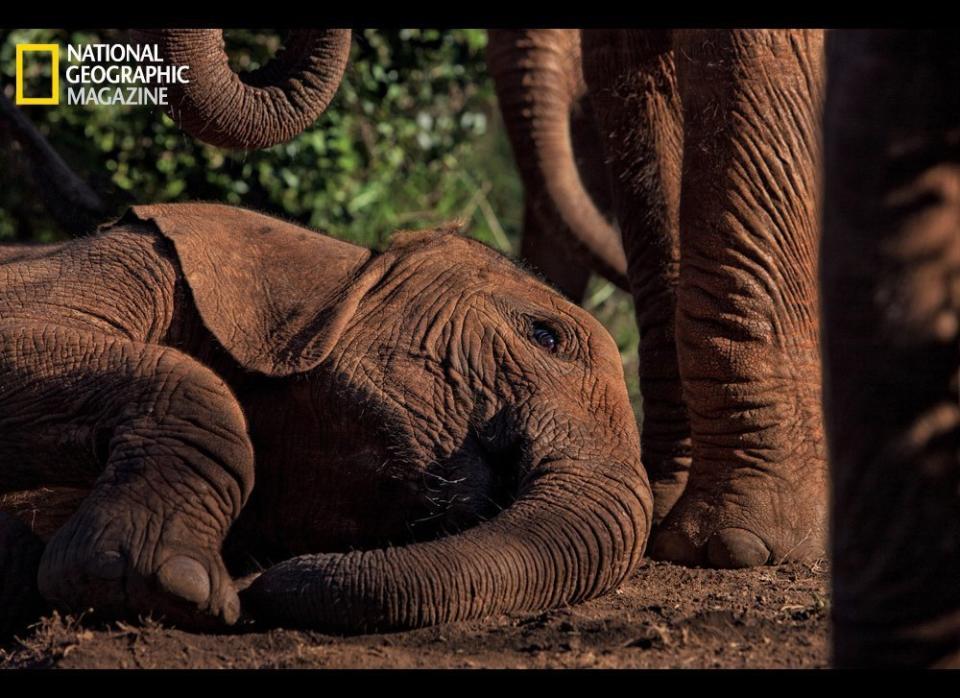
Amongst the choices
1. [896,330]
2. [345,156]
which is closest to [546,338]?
[896,330]

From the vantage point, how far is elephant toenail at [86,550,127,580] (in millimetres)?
2980

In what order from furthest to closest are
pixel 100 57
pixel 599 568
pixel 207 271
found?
pixel 100 57, pixel 207 271, pixel 599 568

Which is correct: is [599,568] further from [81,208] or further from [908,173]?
[81,208]

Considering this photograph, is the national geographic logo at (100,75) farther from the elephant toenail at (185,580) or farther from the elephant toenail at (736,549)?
the elephant toenail at (736,549)

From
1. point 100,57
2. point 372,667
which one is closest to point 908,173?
point 372,667

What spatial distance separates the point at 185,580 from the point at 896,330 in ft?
4.91

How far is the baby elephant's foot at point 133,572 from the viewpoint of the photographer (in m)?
2.98

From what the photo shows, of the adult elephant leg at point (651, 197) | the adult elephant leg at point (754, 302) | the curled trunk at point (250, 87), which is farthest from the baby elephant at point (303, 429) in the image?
the adult elephant leg at point (651, 197)

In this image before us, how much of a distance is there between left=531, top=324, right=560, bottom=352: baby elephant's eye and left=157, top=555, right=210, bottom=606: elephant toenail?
1.05 meters

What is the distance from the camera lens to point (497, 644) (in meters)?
2.96

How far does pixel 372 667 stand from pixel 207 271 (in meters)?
1.31

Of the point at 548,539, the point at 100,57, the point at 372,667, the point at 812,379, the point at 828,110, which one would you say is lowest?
the point at 372,667

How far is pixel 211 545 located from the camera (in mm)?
3141

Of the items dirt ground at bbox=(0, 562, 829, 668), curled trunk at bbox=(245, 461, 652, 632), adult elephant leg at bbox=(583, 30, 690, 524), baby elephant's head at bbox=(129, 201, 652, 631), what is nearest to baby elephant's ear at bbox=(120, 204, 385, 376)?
baby elephant's head at bbox=(129, 201, 652, 631)
